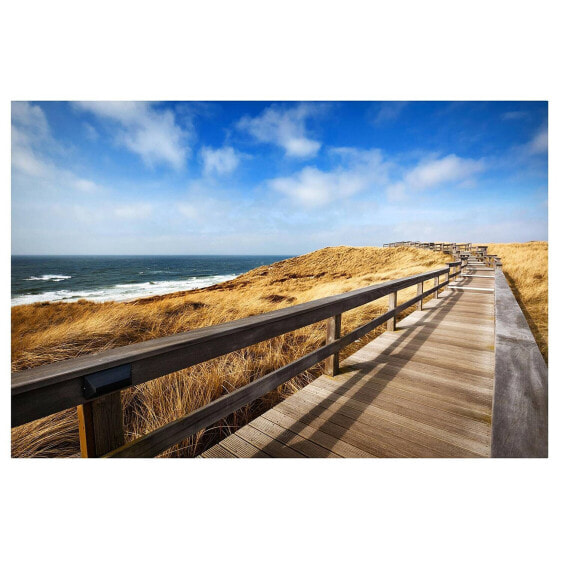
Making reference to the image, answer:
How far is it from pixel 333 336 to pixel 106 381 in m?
1.96

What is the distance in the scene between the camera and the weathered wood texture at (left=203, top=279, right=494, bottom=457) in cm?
176

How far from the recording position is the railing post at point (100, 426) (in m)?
1.02

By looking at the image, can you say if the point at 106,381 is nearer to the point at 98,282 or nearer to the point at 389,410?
the point at 389,410

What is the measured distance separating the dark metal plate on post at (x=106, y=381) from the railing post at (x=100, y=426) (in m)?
0.09

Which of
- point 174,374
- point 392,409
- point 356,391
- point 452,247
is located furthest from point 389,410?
point 452,247

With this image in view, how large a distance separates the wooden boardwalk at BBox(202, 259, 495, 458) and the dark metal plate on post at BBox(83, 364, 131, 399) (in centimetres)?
99

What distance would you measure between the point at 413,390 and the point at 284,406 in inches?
49.6

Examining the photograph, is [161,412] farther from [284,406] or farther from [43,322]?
[43,322]

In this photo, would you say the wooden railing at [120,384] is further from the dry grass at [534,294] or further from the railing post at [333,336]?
the dry grass at [534,294]

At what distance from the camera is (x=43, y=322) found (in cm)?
660

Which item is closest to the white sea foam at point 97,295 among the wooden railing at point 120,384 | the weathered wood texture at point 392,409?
the weathered wood texture at point 392,409

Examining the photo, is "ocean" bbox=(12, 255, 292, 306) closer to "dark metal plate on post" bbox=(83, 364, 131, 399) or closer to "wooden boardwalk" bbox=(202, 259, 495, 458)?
"wooden boardwalk" bbox=(202, 259, 495, 458)

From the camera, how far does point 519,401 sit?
104cm
